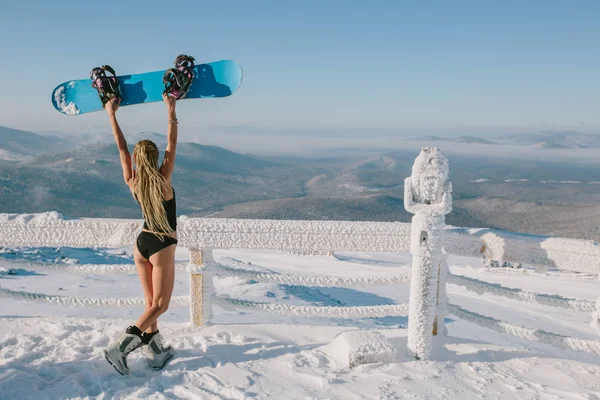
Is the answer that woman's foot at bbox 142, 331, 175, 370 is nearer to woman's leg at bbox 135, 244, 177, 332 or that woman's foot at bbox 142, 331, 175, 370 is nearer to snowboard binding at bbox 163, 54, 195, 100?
woman's leg at bbox 135, 244, 177, 332

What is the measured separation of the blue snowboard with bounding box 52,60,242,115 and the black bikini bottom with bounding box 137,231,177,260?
128 cm

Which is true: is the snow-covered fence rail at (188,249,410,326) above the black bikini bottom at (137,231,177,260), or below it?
below

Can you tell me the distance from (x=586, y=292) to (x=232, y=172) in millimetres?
177009

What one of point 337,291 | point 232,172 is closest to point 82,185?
point 232,172

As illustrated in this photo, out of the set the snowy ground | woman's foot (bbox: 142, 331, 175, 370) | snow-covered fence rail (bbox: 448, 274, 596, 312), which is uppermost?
snow-covered fence rail (bbox: 448, 274, 596, 312)

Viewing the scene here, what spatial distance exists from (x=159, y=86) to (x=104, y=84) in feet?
1.48

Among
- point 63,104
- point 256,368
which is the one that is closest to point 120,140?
point 63,104

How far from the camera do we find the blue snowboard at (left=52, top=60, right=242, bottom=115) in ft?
12.3

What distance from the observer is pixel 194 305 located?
3.73 metres

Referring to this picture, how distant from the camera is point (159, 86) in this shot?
379 cm

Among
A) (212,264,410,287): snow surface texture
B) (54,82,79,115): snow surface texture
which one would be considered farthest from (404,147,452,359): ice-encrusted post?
(54,82,79,115): snow surface texture

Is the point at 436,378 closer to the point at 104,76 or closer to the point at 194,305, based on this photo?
the point at 194,305

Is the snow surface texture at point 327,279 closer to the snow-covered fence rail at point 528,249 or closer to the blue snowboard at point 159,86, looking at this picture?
the snow-covered fence rail at point 528,249

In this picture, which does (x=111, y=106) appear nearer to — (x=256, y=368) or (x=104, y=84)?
(x=104, y=84)
